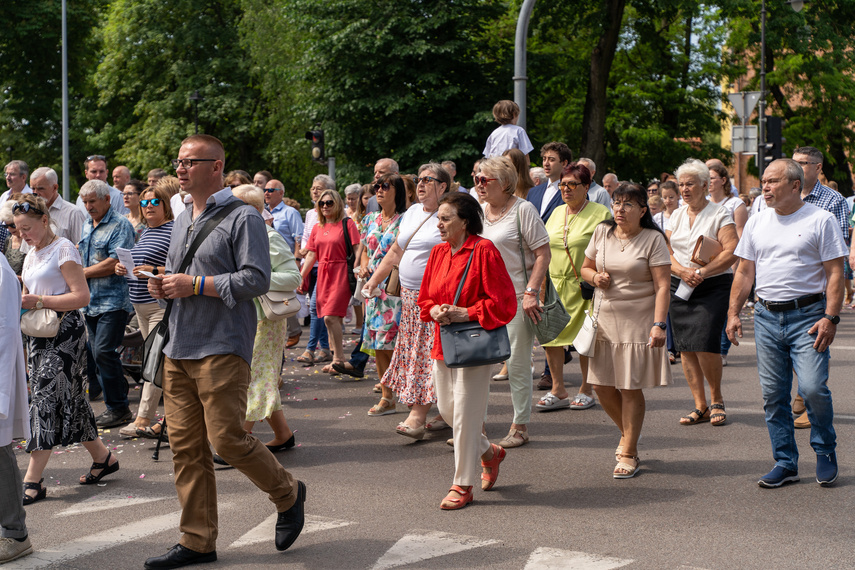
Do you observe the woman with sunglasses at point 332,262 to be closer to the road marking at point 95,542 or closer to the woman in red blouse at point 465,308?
the woman in red blouse at point 465,308

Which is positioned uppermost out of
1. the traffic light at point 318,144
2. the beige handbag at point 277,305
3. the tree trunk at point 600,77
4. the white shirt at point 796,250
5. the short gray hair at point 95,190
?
the tree trunk at point 600,77

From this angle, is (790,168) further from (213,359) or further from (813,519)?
(213,359)

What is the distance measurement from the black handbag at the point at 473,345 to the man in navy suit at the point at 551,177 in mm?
3398

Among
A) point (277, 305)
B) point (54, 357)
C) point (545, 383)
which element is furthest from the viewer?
point (545, 383)

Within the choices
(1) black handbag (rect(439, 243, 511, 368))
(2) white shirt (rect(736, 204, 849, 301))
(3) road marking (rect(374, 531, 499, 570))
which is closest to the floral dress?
(1) black handbag (rect(439, 243, 511, 368))

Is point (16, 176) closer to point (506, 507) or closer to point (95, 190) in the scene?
point (95, 190)

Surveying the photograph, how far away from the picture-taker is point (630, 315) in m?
6.53

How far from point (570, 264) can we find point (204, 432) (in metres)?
4.35

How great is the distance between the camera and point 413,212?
25.4ft

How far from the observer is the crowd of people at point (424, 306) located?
4879 mm

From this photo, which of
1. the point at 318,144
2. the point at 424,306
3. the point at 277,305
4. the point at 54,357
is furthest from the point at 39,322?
the point at 318,144

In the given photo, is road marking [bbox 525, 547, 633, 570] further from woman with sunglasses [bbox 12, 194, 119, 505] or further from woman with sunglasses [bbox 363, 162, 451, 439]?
woman with sunglasses [bbox 12, 194, 119, 505]

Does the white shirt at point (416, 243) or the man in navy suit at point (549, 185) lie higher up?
the man in navy suit at point (549, 185)

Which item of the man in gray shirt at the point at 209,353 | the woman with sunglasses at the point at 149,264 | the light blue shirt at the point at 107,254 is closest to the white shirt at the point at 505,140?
the light blue shirt at the point at 107,254
